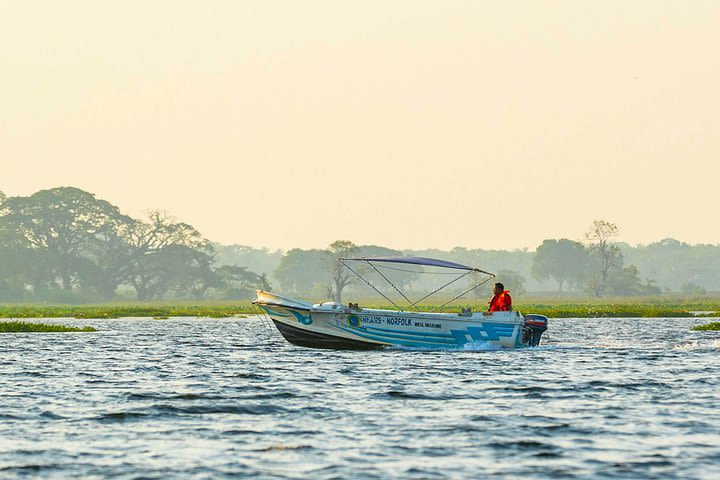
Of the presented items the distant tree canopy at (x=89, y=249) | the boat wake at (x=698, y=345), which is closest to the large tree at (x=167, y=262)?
the distant tree canopy at (x=89, y=249)

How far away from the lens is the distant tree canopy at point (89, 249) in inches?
5787

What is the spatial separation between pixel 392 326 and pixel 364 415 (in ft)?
55.4

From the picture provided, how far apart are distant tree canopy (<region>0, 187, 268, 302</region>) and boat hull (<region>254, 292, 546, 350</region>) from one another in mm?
112631

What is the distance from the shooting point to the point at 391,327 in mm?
37875

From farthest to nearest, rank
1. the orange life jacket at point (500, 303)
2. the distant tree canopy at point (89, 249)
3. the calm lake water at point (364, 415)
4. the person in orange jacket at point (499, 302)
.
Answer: the distant tree canopy at point (89, 249)
the orange life jacket at point (500, 303)
the person in orange jacket at point (499, 302)
the calm lake water at point (364, 415)

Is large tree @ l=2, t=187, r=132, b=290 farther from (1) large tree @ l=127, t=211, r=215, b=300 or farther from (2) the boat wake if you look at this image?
(2) the boat wake

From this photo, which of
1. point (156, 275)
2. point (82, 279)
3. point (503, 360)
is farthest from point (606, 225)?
point (503, 360)

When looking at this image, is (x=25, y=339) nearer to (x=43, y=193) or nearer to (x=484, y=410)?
(x=484, y=410)

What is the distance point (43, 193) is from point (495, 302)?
127 m

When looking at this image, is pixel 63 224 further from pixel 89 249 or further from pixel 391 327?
pixel 391 327

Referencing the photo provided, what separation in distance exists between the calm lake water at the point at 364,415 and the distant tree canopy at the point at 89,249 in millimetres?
114471

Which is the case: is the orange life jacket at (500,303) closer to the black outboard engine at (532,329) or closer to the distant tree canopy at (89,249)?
the black outboard engine at (532,329)

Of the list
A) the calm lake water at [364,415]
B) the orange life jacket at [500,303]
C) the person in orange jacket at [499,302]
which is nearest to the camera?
the calm lake water at [364,415]

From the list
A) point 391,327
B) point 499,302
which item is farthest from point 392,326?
point 499,302
